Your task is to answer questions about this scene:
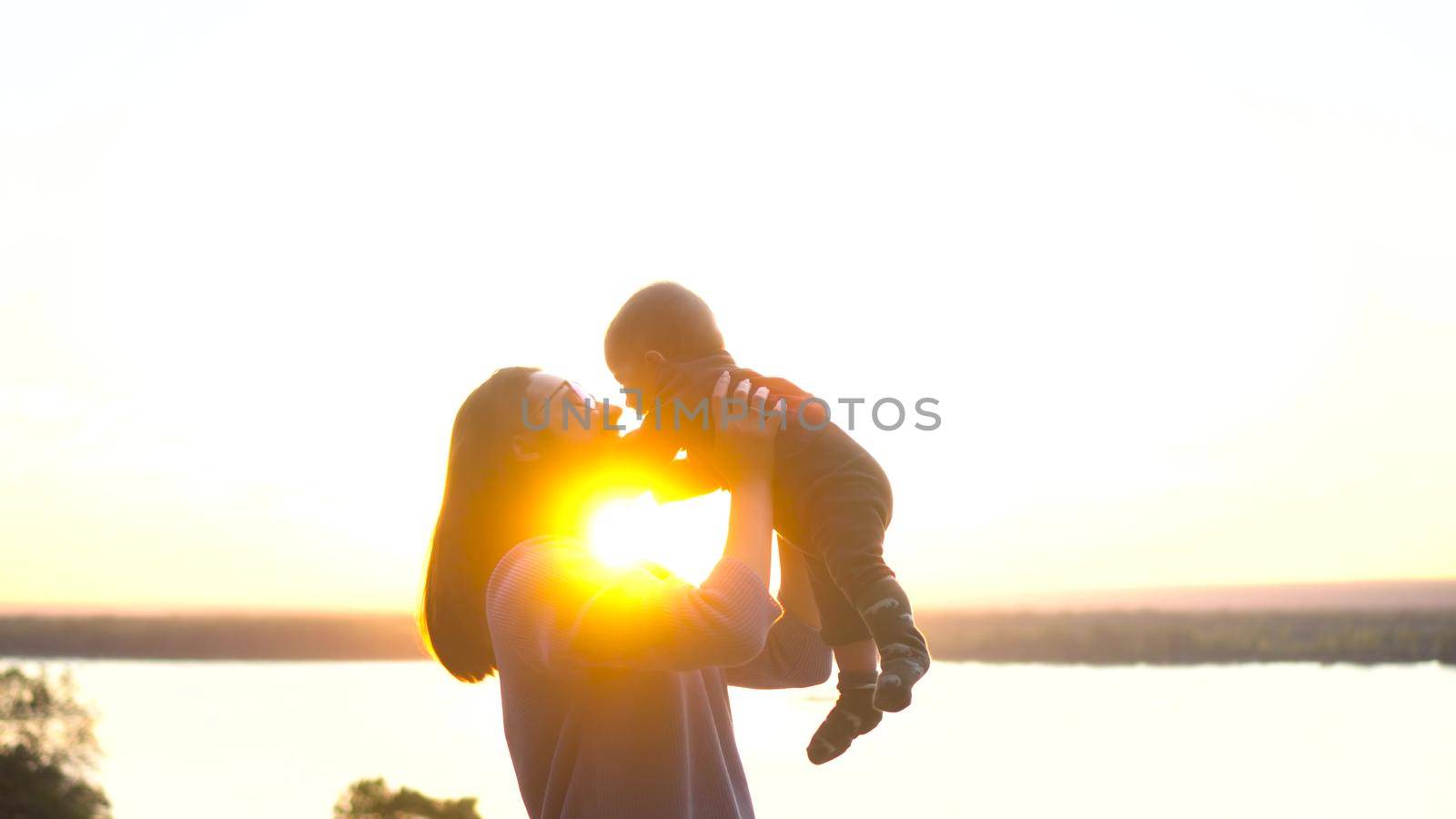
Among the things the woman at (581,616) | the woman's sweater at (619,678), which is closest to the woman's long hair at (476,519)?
the woman at (581,616)

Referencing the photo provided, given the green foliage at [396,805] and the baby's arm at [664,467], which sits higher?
the green foliage at [396,805]

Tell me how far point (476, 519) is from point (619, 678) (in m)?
0.49

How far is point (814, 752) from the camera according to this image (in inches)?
102

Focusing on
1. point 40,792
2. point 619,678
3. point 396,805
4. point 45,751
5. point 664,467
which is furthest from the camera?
point 396,805

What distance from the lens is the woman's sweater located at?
2369mm

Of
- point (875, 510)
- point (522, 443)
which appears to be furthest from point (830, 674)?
point (522, 443)

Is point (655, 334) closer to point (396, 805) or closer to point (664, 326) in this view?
point (664, 326)

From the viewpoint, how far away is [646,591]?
2414 mm

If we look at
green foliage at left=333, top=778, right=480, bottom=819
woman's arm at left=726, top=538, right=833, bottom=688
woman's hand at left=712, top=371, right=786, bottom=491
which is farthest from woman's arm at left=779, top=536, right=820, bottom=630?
green foliage at left=333, top=778, right=480, bottom=819

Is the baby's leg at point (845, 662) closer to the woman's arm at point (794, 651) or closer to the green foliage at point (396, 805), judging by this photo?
the woman's arm at point (794, 651)

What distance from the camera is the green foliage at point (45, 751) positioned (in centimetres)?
4322

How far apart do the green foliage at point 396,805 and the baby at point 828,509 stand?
51597 millimetres

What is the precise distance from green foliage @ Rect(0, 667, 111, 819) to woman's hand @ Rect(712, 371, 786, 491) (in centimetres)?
4886

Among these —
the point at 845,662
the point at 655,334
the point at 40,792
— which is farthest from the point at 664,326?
the point at 40,792
